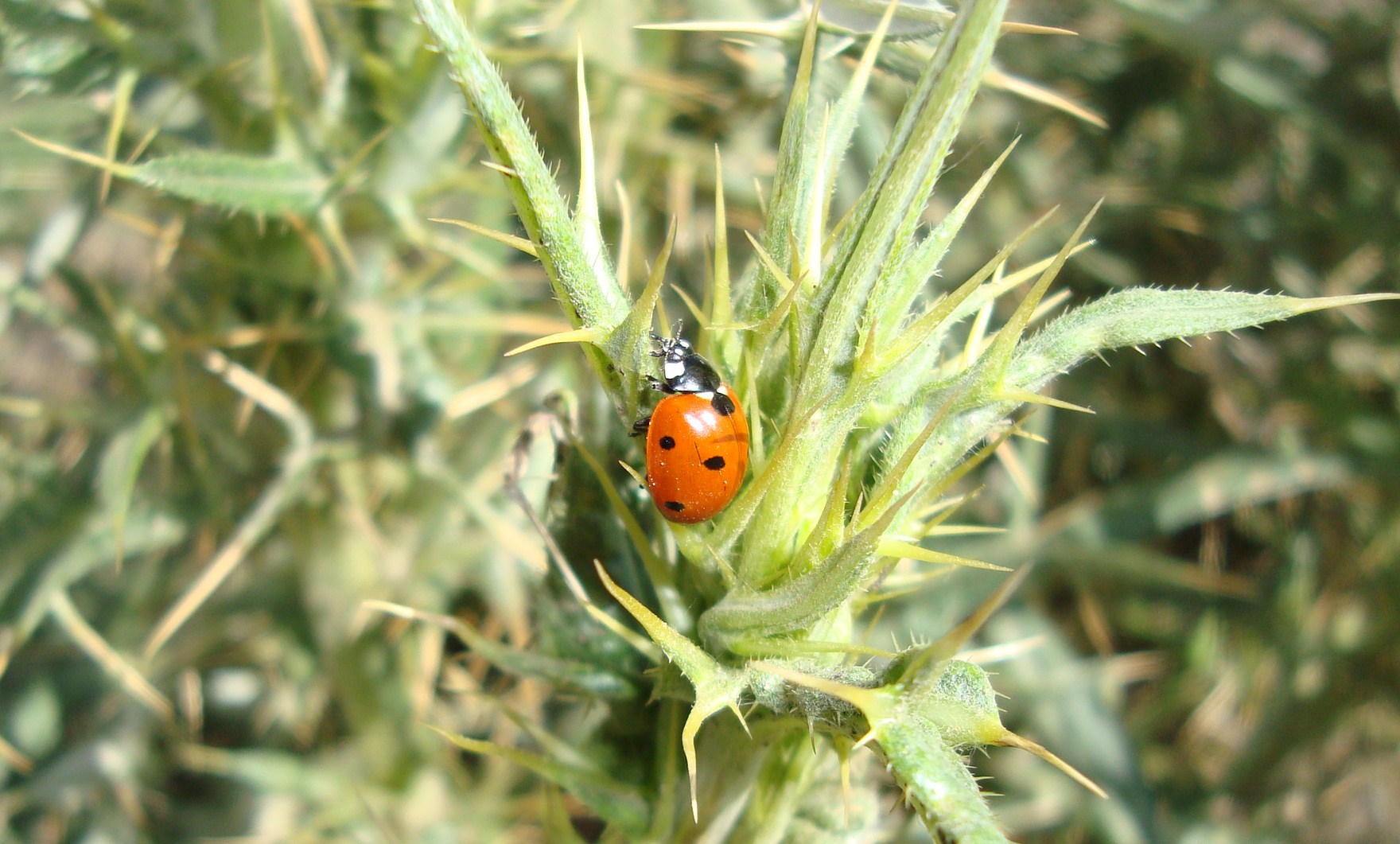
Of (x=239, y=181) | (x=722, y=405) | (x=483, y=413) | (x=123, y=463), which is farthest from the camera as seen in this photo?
(x=483, y=413)

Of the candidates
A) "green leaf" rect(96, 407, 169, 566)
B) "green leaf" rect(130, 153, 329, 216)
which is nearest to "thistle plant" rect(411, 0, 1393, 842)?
"green leaf" rect(130, 153, 329, 216)

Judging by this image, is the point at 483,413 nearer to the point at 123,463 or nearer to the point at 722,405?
the point at 123,463

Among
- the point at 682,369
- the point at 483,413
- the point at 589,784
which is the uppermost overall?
the point at 682,369

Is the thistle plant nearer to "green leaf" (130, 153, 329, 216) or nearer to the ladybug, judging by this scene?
the ladybug

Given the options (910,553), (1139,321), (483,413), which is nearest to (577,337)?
(910,553)

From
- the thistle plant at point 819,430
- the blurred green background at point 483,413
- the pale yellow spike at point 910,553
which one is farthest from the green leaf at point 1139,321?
the blurred green background at point 483,413

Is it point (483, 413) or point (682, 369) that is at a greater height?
point (682, 369)

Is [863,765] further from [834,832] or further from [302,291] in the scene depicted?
[302,291]

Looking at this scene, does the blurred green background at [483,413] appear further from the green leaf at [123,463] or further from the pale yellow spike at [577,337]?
the pale yellow spike at [577,337]
